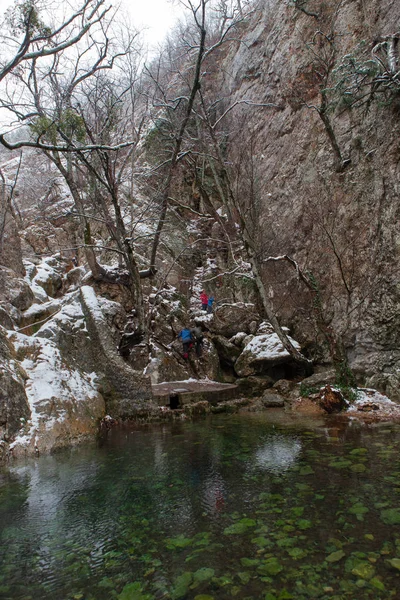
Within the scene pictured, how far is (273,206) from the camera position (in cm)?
1864

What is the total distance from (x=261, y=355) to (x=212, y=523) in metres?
10.1

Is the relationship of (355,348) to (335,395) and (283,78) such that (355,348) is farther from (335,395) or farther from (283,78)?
(283,78)

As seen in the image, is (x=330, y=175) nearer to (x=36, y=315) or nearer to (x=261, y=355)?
(x=261, y=355)

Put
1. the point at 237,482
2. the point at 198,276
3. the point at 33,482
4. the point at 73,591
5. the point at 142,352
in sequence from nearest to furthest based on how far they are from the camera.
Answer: the point at 73,591 → the point at 237,482 → the point at 33,482 → the point at 142,352 → the point at 198,276

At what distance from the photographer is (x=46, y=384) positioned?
1009cm

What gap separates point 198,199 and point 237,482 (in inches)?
916

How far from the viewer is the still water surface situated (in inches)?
118

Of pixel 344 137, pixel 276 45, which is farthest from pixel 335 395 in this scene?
pixel 276 45

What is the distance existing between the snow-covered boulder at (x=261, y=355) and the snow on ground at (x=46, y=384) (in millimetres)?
5979

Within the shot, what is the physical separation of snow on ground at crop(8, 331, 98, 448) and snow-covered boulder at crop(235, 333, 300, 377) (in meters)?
5.98

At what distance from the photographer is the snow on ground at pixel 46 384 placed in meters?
9.14

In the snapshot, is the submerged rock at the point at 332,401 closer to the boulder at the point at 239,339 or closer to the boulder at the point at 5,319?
the boulder at the point at 239,339

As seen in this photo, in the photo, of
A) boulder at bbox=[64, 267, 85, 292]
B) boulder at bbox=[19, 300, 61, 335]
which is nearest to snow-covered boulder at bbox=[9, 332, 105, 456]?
boulder at bbox=[19, 300, 61, 335]

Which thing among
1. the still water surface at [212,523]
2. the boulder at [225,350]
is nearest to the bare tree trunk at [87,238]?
the boulder at [225,350]
